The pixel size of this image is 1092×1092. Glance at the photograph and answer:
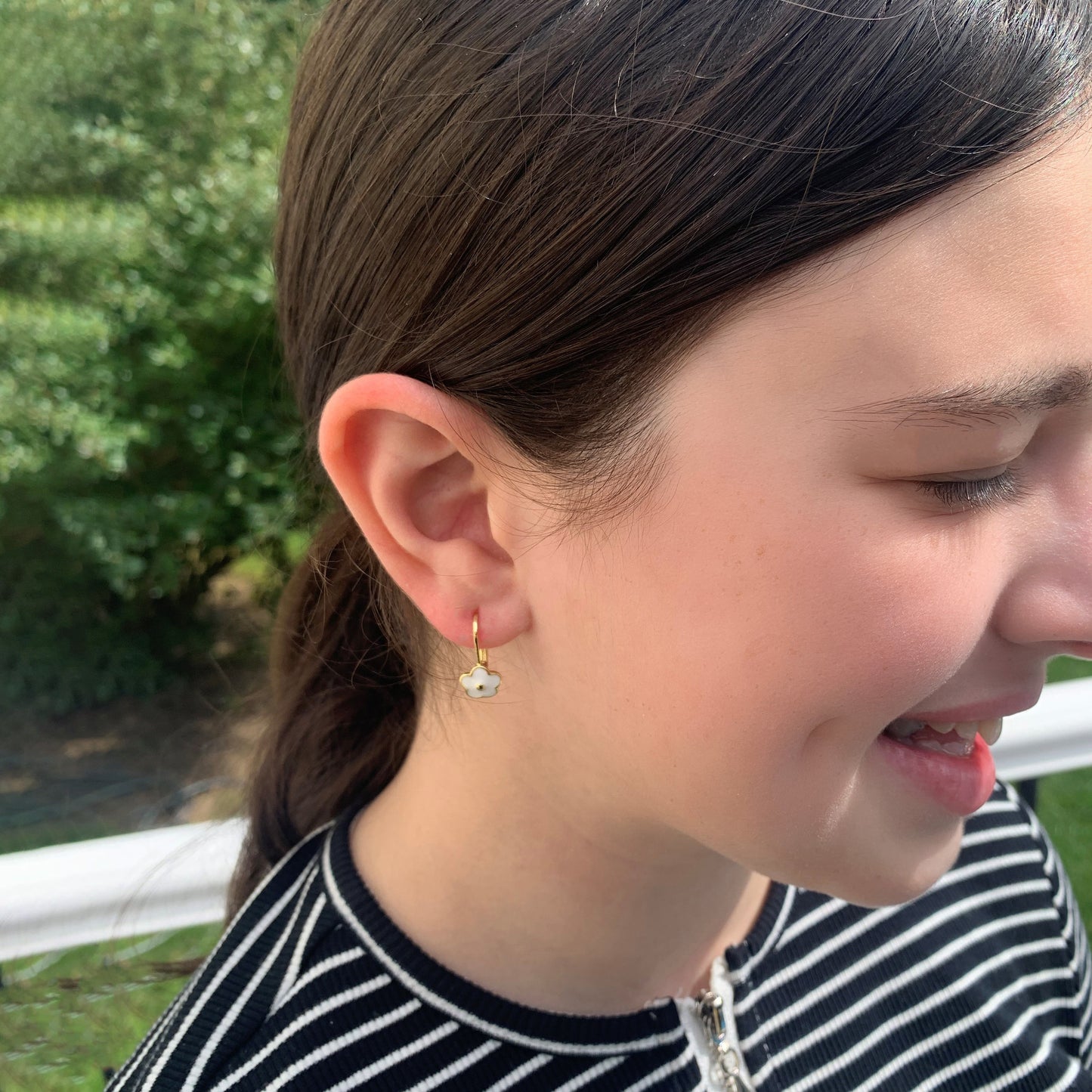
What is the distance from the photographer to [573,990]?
1354 mm

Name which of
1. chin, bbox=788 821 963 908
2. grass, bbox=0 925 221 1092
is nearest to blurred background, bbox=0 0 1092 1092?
grass, bbox=0 925 221 1092

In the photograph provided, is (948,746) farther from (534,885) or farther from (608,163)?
(608,163)

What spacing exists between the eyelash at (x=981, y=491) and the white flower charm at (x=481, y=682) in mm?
519

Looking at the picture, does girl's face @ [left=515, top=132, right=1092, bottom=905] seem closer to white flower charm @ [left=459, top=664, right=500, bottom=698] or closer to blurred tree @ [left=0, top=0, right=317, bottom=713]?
white flower charm @ [left=459, top=664, right=500, bottom=698]

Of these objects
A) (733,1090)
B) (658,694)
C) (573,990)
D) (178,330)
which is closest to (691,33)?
(658,694)

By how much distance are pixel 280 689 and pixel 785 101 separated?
1.26 meters

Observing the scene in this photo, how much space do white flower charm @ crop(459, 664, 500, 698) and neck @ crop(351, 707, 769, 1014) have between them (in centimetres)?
16

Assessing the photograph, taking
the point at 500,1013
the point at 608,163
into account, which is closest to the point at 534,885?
the point at 500,1013

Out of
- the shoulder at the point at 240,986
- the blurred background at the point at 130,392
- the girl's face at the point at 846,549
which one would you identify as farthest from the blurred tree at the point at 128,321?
the girl's face at the point at 846,549

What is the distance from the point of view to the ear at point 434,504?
1.13 metres

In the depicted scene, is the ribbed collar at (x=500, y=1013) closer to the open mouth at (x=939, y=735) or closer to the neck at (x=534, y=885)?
the neck at (x=534, y=885)

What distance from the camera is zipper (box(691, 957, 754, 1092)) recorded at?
133cm

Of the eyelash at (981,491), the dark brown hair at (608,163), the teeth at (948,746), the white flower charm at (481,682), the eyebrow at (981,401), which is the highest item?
the dark brown hair at (608,163)

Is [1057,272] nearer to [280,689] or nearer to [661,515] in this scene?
[661,515]
